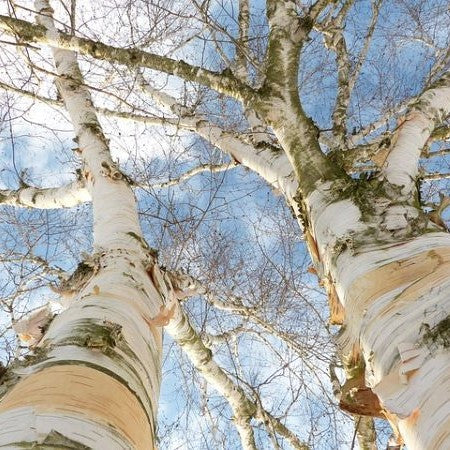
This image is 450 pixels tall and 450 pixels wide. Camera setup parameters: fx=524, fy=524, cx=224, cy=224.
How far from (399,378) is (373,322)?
25 centimetres

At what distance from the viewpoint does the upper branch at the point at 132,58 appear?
2783mm

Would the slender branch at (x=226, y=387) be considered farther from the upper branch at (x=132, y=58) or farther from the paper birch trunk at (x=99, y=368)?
the upper branch at (x=132, y=58)

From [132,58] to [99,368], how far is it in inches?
79.9

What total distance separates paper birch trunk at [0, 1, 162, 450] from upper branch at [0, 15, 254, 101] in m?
1.05

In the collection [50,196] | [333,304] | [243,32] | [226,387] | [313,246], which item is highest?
[243,32]

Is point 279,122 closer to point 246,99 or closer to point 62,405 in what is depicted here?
point 246,99

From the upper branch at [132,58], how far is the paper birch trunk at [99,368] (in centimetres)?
105

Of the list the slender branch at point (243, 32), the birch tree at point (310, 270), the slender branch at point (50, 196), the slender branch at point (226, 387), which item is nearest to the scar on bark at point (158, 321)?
the birch tree at point (310, 270)

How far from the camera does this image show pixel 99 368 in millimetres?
1196

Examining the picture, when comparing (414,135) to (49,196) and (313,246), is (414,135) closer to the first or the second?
(313,246)

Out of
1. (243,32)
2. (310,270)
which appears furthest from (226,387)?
(243,32)

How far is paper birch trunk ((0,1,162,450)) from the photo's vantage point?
963mm

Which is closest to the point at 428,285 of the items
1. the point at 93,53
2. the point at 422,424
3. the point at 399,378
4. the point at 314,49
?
the point at 399,378

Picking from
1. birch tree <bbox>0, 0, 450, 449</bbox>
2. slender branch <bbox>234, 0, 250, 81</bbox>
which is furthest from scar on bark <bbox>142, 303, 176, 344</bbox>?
slender branch <bbox>234, 0, 250, 81</bbox>
